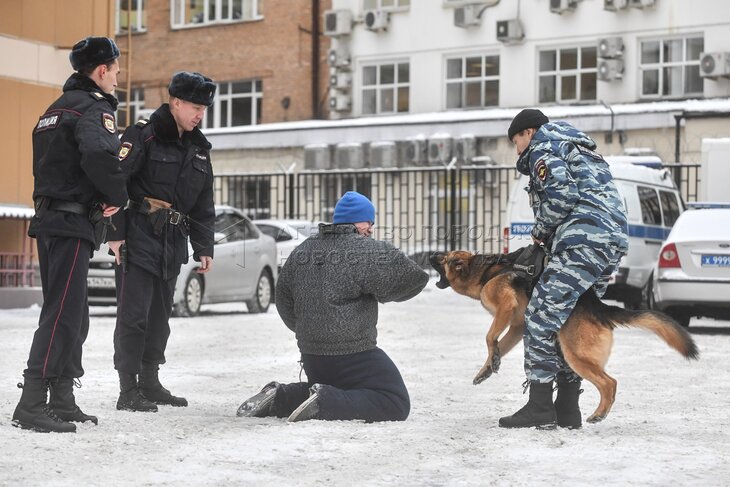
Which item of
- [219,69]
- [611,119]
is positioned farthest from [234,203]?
[611,119]

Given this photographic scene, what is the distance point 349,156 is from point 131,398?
86.8 ft

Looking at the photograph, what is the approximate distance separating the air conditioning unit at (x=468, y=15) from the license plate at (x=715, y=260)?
19.0 metres

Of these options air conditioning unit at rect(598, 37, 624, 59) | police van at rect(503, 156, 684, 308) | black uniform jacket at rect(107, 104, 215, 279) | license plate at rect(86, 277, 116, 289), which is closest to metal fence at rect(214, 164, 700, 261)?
air conditioning unit at rect(598, 37, 624, 59)

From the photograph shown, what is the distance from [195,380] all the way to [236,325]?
6524mm

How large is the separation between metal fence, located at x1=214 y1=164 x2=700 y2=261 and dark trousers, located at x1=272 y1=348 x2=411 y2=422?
18.6m

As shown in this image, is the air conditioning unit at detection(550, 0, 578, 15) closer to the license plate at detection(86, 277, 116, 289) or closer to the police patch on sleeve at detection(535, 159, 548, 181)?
the license plate at detection(86, 277, 116, 289)

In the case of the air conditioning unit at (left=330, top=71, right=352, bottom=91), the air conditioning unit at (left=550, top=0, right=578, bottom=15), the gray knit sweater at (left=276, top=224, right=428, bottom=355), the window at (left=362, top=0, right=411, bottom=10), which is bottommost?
the gray knit sweater at (left=276, top=224, right=428, bottom=355)

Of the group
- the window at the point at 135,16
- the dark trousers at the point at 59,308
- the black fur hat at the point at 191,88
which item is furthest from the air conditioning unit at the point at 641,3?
the dark trousers at the point at 59,308

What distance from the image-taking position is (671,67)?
31.5 meters

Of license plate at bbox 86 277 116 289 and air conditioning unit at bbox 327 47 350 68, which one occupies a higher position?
air conditioning unit at bbox 327 47 350 68

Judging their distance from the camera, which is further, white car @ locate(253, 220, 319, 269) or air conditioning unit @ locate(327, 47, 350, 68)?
air conditioning unit @ locate(327, 47, 350, 68)

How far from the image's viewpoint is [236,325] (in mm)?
16375

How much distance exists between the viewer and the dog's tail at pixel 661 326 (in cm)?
706

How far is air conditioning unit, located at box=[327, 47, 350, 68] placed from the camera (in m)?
36.0
